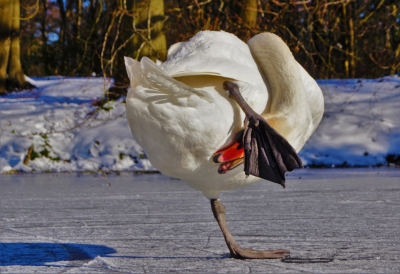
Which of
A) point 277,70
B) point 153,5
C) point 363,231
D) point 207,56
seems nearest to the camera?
Result: point 207,56

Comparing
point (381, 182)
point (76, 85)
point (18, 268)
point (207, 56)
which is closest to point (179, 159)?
point (207, 56)

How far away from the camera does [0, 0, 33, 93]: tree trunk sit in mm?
12977

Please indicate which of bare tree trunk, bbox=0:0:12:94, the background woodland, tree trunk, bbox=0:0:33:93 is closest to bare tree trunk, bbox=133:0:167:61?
the background woodland

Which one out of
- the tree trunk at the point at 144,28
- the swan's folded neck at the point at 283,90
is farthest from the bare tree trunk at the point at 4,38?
the swan's folded neck at the point at 283,90

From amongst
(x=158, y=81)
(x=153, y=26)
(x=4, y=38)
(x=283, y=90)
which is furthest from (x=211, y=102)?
(x=4, y=38)

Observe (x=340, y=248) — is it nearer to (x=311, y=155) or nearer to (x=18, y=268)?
(x=18, y=268)

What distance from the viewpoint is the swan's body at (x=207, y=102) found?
2521 mm

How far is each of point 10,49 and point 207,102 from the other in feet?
40.8

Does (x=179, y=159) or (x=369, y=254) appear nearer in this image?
(x=179, y=159)

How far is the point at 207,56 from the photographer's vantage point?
282cm

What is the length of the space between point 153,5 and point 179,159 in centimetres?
814

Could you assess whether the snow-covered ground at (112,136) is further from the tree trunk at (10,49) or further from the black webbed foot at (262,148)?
the black webbed foot at (262,148)

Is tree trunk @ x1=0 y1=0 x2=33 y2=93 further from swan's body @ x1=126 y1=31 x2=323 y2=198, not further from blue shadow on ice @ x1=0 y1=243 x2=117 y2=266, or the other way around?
swan's body @ x1=126 y1=31 x2=323 y2=198

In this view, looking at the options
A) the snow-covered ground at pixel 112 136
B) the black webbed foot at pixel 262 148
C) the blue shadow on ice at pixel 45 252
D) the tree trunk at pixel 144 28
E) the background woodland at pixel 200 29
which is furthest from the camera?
the tree trunk at pixel 144 28
